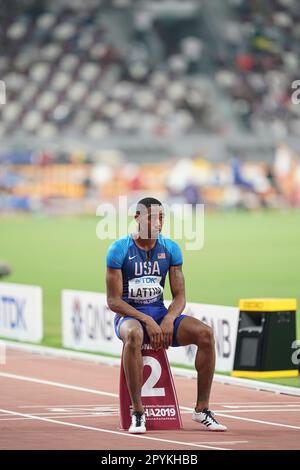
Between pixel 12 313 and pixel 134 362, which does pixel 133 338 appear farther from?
pixel 12 313

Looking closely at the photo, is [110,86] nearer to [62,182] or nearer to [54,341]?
[62,182]

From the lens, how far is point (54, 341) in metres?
17.4

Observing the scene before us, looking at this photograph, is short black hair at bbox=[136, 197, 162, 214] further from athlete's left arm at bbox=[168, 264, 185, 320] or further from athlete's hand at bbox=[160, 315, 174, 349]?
athlete's hand at bbox=[160, 315, 174, 349]

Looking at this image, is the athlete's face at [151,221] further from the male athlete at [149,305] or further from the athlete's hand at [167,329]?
the athlete's hand at [167,329]

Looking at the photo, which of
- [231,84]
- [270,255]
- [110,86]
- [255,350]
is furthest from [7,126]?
[255,350]

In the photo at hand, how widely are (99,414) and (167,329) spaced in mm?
1302

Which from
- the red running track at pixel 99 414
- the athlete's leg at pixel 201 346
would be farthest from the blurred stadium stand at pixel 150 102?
the athlete's leg at pixel 201 346

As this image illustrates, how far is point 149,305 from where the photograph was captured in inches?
416

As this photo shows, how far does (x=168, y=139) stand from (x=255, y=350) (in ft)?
142

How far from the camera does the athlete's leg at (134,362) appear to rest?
10.1 m

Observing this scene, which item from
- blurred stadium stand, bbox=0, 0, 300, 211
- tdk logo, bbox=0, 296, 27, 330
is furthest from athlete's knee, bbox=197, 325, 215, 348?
blurred stadium stand, bbox=0, 0, 300, 211

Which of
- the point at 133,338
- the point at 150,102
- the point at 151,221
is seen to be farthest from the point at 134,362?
the point at 150,102

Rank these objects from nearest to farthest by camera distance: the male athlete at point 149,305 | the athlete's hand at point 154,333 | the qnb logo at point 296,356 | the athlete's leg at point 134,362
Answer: the athlete's leg at point 134,362 < the male athlete at point 149,305 < the athlete's hand at point 154,333 < the qnb logo at point 296,356

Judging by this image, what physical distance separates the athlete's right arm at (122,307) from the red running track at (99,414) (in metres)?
0.74
